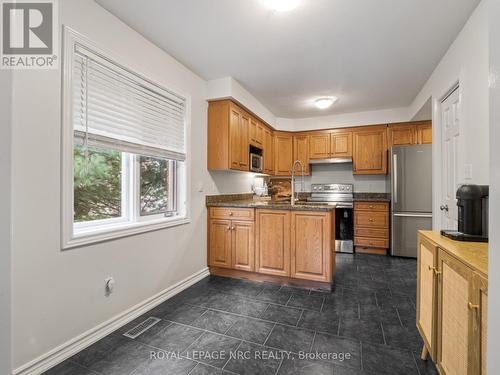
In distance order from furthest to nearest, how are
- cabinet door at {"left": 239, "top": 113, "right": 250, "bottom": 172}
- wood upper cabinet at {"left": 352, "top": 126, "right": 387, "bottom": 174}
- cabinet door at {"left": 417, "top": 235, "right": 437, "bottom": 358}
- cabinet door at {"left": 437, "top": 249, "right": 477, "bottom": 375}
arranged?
wood upper cabinet at {"left": 352, "top": 126, "right": 387, "bottom": 174}
cabinet door at {"left": 239, "top": 113, "right": 250, "bottom": 172}
cabinet door at {"left": 417, "top": 235, "right": 437, "bottom": 358}
cabinet door at {"left": 437, "top": 249, "right": 477, "bottom": 375}

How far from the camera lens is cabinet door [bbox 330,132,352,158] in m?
4.66

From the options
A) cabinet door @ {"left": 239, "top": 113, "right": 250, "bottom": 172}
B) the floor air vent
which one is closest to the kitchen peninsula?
cabinet door @ {"left": 239, "top": 113, "right": 250, "bottom": 172}

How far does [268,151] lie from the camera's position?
4645mm

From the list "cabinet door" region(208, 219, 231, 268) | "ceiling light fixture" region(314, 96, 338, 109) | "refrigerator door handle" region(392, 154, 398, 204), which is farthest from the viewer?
"refrigerator door handle" region(392, 154, 398, 204)

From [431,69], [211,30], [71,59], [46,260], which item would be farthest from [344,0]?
[46,260]

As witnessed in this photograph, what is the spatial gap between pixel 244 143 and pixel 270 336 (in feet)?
8.14

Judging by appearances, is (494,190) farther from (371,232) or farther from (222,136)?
(371,232)

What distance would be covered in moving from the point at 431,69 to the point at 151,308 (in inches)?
153

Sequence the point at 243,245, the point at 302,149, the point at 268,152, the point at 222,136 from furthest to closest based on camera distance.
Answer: the point at 302,149 < the point at 268,152 < the point at 222,136 < the point at 243,245

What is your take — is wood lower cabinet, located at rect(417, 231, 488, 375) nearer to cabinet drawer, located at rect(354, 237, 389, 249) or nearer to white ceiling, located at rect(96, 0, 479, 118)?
white ceiling, located at rect(96, 0, 479, 118)

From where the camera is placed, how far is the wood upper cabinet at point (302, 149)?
497 centimetres

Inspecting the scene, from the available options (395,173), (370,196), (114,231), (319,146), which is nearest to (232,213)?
(114,231)

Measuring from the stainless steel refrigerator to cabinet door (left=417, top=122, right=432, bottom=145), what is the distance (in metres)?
0.51

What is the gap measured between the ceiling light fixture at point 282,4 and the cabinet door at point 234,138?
4.82 feet
